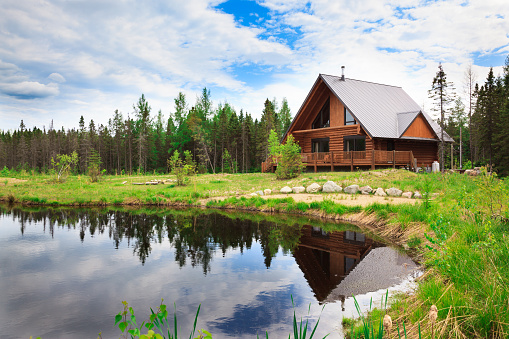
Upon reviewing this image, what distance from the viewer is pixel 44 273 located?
26.2ft

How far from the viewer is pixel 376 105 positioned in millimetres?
28078

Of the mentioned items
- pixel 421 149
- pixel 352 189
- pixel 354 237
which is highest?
pixel 421 149

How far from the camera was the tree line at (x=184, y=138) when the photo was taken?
51969 millimetres

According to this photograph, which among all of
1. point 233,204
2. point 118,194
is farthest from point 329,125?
point 118,194

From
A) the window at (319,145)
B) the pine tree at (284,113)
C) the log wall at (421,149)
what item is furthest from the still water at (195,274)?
the pine tree at (284,113)

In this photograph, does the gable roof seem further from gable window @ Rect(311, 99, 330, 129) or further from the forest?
the forest

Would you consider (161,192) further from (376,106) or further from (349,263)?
(376,106)

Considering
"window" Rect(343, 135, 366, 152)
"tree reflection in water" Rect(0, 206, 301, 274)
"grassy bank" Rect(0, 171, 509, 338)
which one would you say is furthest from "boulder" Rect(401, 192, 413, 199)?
"window" Rect(343, 135, 366, 152)

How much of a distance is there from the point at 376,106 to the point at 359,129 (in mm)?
4997

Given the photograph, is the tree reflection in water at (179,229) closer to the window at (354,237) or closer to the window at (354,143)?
the window at (354,237)

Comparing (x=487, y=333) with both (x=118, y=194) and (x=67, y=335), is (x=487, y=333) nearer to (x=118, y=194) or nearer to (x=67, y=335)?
(x=67, y=335)

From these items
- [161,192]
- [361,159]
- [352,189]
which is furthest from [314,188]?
[161,192]

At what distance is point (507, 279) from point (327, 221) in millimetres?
Answer: 9448

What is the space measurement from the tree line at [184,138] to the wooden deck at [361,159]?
68.6ft
